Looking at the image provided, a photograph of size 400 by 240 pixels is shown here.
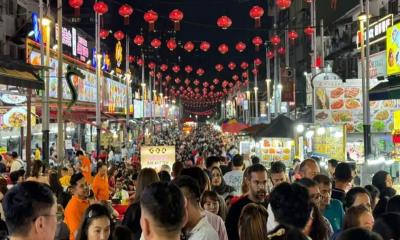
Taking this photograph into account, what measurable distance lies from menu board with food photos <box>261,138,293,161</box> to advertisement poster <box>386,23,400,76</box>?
6457 mm

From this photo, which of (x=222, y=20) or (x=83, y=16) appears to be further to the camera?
(x=83, y=16)

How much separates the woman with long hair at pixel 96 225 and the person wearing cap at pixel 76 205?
1.64 m

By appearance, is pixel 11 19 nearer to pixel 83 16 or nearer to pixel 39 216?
pixel 39 216

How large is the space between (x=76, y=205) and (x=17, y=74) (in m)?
4.98

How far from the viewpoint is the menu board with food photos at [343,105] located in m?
20.6

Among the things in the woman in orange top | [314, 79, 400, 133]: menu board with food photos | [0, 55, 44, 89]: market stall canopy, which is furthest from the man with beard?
[314, 79, 400, 133]: menu board with food photos

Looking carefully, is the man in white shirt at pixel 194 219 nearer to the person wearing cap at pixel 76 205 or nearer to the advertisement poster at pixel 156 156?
the person wearing cap at pixel 76 205

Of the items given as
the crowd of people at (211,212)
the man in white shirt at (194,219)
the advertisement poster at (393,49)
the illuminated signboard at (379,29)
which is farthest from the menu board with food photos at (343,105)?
the man in white shirt at (194,219)

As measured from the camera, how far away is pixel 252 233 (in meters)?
5.11

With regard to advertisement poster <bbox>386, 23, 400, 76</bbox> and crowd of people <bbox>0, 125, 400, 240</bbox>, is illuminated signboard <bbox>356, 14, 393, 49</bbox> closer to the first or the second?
advertisement poster <bbox>386, 23, 400, 76</bbox>

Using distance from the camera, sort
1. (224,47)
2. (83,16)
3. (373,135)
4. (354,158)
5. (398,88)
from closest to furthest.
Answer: (398,88), (354,158), (373,135), (224,47), (83,16)

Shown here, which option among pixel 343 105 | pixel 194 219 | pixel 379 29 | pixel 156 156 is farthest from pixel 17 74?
pixel 379 29

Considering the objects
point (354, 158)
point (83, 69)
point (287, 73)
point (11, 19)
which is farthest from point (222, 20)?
point (83, 69)

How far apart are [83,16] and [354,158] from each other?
240 feet
